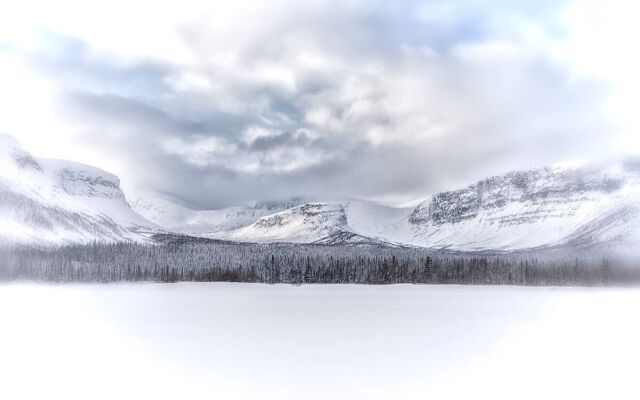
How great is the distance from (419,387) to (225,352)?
48.8 ft

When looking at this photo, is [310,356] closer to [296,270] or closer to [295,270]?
[295,270]

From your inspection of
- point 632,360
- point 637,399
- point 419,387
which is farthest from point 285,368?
point 632,360

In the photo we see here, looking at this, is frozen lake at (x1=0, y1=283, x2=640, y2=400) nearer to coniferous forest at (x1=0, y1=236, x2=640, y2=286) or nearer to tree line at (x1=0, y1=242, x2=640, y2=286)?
tree line at (x1=0, y1=242, x2=640, y2=286)

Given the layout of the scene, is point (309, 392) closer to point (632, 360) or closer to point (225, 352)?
point (225, 352)

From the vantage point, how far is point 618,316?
236ft

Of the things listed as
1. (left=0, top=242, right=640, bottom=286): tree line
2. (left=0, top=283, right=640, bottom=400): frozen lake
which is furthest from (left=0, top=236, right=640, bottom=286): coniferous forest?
(left=0, top=283, right=640, bottom=400): frozen lake

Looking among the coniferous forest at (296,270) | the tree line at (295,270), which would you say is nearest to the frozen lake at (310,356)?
the tree line at (295,270)

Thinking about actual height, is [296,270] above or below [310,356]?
above

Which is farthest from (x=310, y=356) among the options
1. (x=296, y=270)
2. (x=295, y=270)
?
(x=296, y=270)

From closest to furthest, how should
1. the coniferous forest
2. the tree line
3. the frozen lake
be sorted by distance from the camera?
the frozen lake < the coniferous forest < the tree line

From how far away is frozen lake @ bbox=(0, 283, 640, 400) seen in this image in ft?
96.3

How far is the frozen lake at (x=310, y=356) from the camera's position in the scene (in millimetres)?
29359

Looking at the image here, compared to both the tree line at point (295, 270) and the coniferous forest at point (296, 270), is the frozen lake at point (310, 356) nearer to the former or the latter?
the tree line at point (295, 270)

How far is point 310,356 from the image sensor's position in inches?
1522
